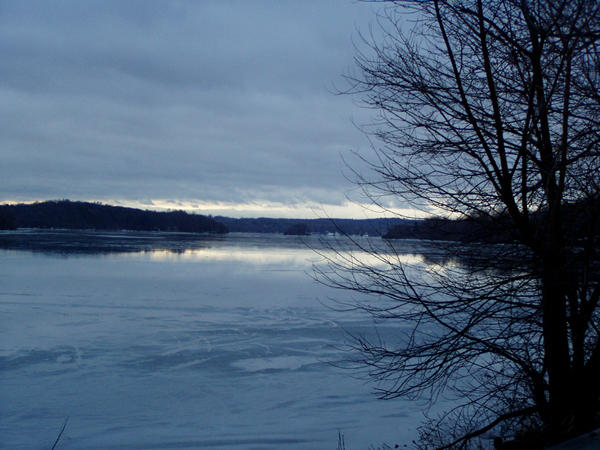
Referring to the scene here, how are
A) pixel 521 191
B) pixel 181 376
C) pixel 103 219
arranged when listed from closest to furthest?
pixel 521 191
pixel 181 376
pixel 103 219

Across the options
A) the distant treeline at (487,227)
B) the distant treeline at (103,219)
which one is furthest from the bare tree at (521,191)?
the distant treeline at (103,219)

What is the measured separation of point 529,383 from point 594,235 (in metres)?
1.64

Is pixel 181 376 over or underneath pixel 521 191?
underneath

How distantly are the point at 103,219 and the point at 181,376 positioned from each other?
359ft

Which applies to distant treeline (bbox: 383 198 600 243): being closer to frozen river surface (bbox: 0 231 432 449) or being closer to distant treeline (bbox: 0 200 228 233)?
frozen river surface (bbox: 0 231 432 449)

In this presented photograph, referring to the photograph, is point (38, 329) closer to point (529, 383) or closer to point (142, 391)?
point (142, 391)

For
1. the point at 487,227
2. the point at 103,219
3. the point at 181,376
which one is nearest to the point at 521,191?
the point at 487,227

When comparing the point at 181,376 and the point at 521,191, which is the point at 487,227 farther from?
the point at 181,376

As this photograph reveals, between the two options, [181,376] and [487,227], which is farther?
[181,376]

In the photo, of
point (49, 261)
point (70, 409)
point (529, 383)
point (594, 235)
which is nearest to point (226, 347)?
point (70, 409)

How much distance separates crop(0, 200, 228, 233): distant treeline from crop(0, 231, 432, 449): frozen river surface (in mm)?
92924

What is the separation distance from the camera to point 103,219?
359 ft

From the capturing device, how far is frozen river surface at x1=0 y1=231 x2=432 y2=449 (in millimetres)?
6719

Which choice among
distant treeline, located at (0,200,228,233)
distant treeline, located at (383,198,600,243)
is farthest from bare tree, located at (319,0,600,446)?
distant treeline, located at (0,200,228,233)
